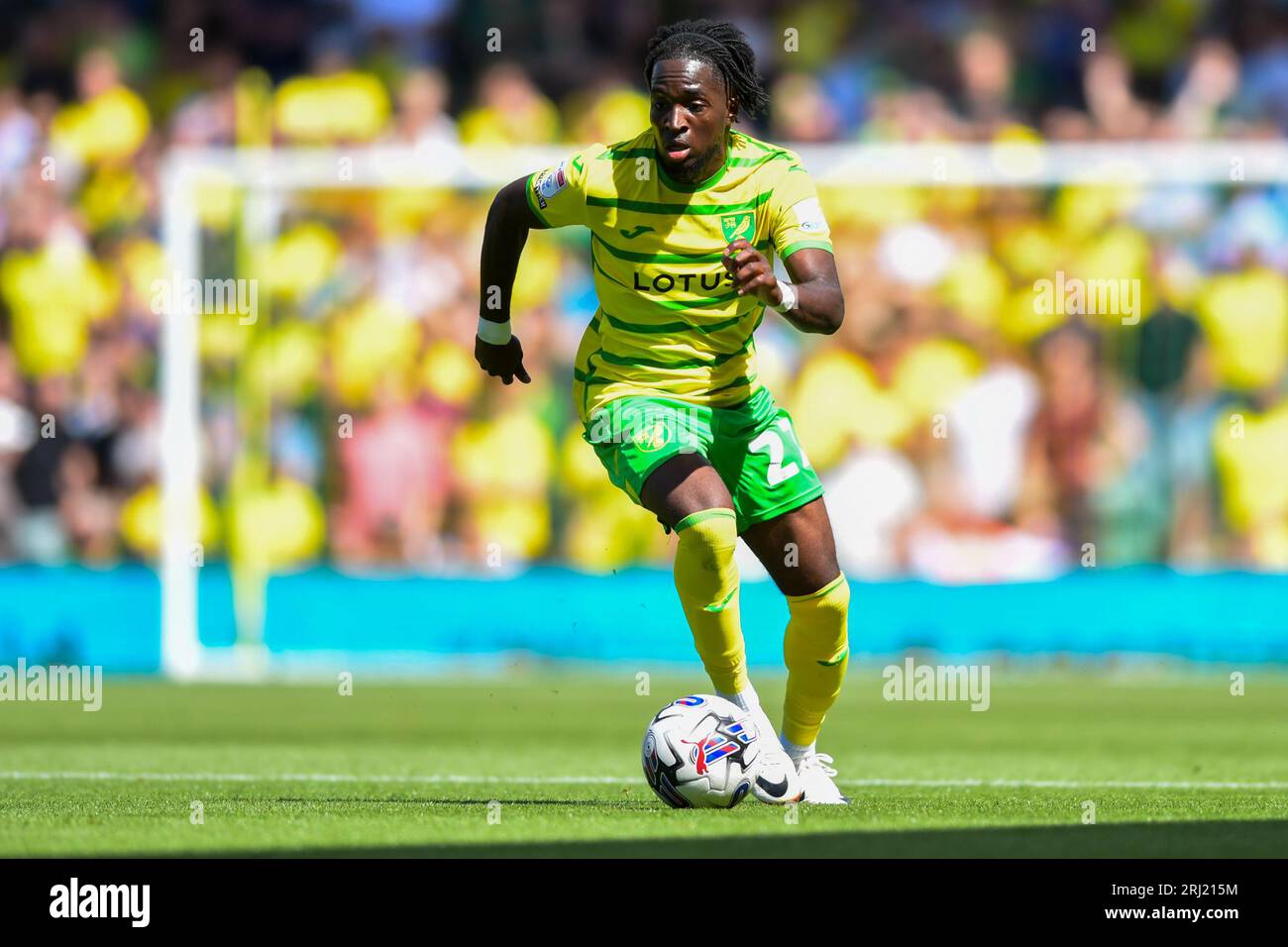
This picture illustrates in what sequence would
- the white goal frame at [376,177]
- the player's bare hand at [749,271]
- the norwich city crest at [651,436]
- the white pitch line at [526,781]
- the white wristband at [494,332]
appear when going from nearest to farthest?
the player's bare hand at [749,271]
the norwich city crest at [651,436]
the white wristband at [494,332]
the white pitch line at [526,781]
the white goal frame at [376,177]

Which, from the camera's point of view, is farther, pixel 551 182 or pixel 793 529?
pixel 551 182

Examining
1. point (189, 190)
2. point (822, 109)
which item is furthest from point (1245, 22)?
point (189, 190)

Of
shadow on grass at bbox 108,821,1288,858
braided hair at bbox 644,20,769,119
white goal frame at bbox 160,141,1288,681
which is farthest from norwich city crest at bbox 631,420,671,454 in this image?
white goal frame at bbox 160,141,1288,681

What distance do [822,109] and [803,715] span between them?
441 inches

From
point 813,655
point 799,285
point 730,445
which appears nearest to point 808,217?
point 799,285

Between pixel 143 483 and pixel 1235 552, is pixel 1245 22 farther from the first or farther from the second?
pixel 143 483

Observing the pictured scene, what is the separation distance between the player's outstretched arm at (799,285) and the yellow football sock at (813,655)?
98cm

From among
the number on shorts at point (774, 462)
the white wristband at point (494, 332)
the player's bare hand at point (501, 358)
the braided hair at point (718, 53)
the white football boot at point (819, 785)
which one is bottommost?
the white football boot at point (819, 785)

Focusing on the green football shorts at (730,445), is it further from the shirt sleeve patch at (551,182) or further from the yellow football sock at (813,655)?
the shirt sleeve patch at (551,182)

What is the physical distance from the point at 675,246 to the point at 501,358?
0.94 m

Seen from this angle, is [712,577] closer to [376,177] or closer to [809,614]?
[809,614]

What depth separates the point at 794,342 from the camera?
54.5 feet

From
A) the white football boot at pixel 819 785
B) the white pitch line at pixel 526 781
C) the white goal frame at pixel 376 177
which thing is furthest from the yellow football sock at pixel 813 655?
the white goal frame at pixel 376 177

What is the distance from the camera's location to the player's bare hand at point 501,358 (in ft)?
28.0
